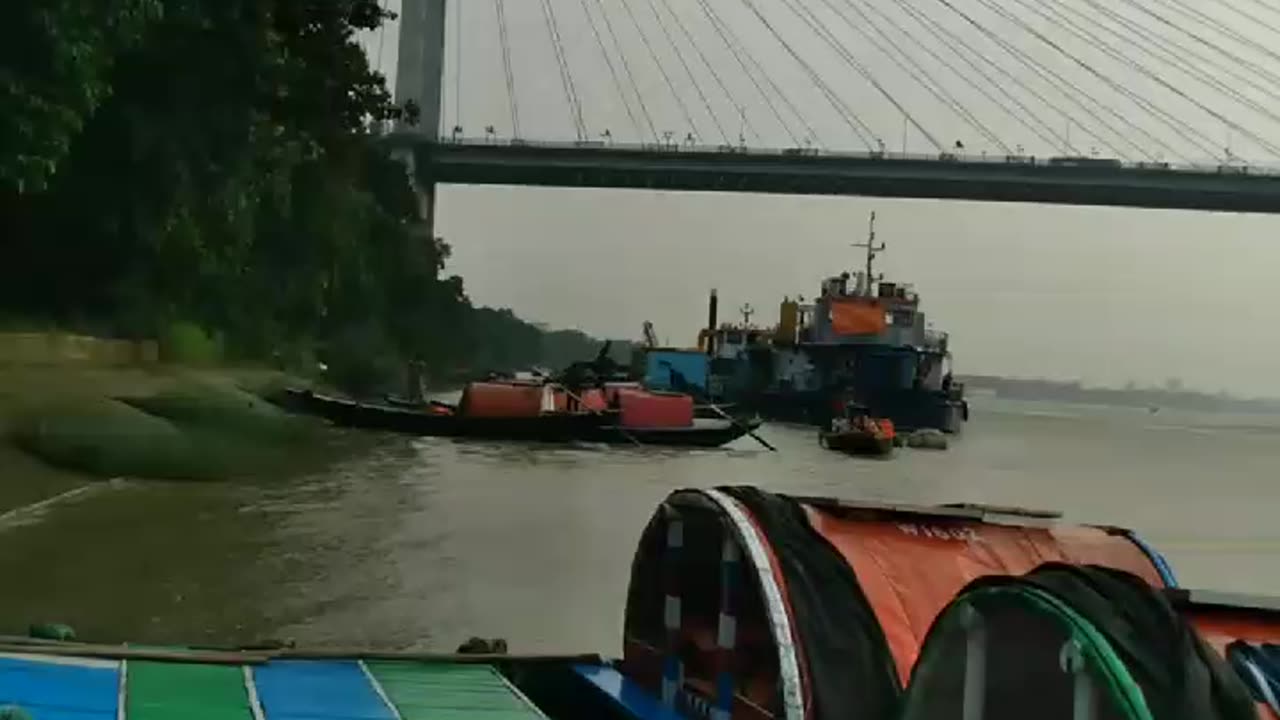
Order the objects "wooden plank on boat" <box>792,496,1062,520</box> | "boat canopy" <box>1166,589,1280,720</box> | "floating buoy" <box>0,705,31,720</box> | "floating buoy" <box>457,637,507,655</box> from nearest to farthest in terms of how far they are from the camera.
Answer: "boat canopy" <box>1166,589,1280,720</box>
"floating buoy" <box>0,705,31,720</box>
"wooden plank on boat" <box>792,496,1062,520</box>
"floating buoy" <box>457,637,507,655</box>

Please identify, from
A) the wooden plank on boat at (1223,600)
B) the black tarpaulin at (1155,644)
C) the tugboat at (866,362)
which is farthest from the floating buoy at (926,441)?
the black tarpaulin at (1155,644)

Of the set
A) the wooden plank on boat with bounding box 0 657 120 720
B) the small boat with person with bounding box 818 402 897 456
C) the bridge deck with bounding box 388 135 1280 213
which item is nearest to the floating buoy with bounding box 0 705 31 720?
the wooden plank on boat with bounding box 0 657 120 720

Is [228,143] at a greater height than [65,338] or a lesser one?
greater

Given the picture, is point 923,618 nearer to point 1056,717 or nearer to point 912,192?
point 1056,717

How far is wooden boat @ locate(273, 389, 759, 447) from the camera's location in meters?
32.0

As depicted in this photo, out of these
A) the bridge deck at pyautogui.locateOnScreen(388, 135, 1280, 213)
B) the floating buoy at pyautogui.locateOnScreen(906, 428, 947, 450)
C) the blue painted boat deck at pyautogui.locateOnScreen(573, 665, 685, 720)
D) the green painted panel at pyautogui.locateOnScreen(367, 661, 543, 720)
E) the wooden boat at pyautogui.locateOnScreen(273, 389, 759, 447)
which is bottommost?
the floating buoy at pyautogui.locateOnScreen(906, 428, 947, 450)

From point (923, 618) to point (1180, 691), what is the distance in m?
2.10

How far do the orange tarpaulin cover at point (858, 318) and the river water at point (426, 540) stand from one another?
686 inches

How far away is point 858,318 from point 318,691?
47.6 meters

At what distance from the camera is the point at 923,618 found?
15.8 feet

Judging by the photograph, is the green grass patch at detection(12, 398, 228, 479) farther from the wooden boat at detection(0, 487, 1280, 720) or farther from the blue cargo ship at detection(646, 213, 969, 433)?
the blue cargo ship at detection(646, 213, 969, 433)

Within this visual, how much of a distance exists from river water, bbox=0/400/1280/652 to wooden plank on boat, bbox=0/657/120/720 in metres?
5.05

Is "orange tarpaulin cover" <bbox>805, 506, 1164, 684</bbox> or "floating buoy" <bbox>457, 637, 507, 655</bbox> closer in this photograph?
"orange tarpaulin cover" <bbox>805, 506, 1164, 684</bbox>

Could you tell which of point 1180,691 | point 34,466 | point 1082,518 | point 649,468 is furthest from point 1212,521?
point 1180,691
